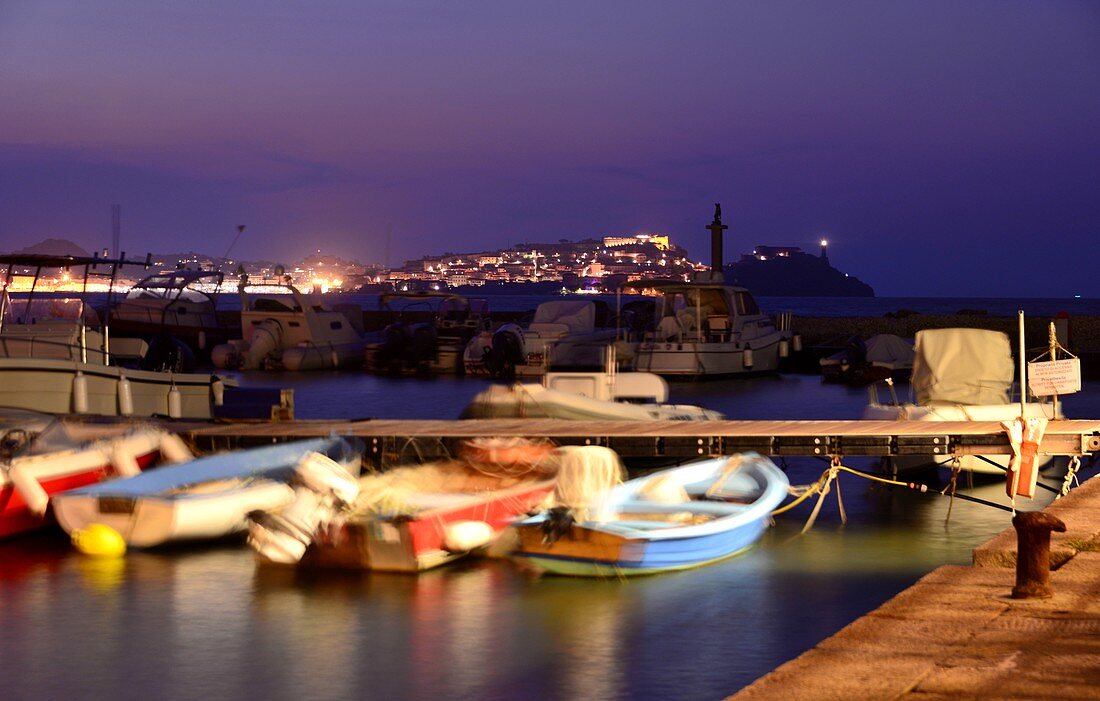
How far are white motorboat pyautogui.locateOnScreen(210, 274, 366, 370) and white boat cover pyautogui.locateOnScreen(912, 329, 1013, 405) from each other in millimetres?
30387

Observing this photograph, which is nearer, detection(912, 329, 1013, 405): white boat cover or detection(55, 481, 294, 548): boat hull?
detection(55, 481, 294, 548): boat hull

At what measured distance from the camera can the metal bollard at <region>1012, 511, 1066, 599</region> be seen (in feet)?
24.6

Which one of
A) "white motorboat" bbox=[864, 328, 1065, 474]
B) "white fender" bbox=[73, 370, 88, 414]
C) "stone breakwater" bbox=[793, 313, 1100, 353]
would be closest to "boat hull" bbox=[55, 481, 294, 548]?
"white fender" bbox=[73, 370, 88, 414]

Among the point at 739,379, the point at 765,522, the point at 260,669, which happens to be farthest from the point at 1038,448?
the point at 739,379

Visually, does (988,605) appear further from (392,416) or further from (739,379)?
(739,379)

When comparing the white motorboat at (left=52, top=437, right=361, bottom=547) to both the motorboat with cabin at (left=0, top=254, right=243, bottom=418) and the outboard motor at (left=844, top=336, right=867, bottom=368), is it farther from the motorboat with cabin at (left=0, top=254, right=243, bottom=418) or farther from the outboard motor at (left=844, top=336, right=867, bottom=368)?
the outboard motor at (left=844, top=336, right=867, bottom=368)

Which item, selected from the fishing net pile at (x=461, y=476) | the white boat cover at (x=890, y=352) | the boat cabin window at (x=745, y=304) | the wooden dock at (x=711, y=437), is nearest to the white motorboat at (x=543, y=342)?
the boat cabin window at (x=745, y=304)

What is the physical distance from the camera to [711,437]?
16531 millimetres

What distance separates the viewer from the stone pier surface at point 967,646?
234 inches

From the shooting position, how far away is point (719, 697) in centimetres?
1001

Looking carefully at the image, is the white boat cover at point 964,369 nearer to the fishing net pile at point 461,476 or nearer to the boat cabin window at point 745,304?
the fishing net pile at point 461,476

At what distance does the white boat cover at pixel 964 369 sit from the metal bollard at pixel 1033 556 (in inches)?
441

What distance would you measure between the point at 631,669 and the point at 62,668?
4.62 metres

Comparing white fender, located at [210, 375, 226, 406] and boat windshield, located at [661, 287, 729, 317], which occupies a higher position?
boat windshield, located at [661, 287, 729, 317]
